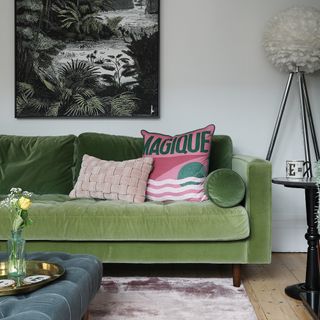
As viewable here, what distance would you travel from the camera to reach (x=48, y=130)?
3674 millimetres

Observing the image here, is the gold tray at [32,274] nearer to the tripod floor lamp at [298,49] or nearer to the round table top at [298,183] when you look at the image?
the round table top at [298,183]

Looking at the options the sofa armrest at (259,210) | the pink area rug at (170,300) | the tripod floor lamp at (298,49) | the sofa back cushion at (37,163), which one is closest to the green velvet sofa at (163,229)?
the sofa armrest at (259,210)

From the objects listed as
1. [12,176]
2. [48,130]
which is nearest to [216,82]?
[48,130]

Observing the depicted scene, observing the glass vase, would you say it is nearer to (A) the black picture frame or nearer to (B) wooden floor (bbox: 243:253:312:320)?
Result: (B) wooden floor (bbox: 243:253:312:320)

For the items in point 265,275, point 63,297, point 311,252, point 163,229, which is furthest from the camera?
point 265,275

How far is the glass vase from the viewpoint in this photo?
5.35 ft

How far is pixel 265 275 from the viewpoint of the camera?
2.91 metres

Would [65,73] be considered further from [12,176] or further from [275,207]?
[275,207]

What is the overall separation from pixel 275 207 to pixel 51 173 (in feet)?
5.59

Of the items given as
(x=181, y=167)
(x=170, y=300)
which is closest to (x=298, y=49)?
(x=181, y=167)

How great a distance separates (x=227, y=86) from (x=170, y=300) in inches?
72.6

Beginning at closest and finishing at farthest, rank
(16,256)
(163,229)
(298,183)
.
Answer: (16,256), (298,183), (163,229)

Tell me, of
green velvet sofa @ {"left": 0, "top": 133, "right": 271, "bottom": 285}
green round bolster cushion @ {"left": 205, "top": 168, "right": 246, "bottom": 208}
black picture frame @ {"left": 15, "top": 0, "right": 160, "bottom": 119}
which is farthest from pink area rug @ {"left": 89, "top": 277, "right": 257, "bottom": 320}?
black picture frame @ {"left": 15, "top": 0, "right": 160, "bottom": 119}

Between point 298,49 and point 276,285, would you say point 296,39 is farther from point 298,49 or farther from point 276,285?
point 276,285
